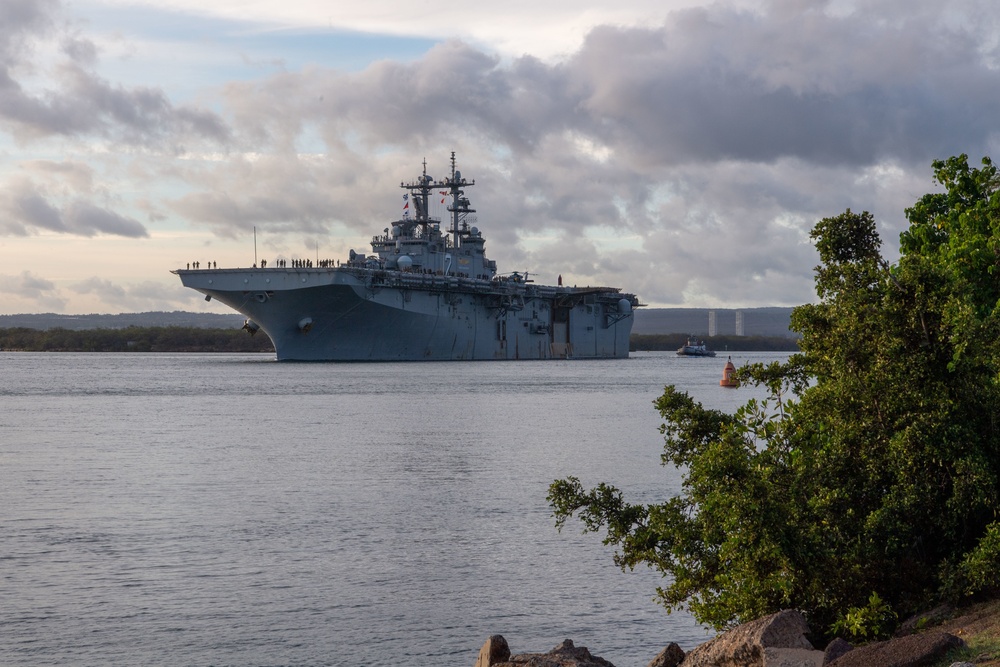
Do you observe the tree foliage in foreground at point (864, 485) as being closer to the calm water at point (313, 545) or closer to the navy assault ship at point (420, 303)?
the calm water at point (313, 545)

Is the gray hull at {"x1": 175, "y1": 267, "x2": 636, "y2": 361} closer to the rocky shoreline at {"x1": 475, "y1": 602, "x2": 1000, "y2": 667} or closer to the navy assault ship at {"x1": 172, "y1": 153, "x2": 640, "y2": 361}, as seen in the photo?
the navy assault ship at {"x1": 172, "y1": 153, "x2": 640, "y2": 361}

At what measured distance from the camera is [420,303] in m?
72.6

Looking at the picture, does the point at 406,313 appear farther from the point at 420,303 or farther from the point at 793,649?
the point at 793,649

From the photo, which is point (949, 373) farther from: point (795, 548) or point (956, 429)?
point (795, 548)

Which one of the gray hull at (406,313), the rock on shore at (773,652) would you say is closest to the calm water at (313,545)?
the rock on shore at (773,652)

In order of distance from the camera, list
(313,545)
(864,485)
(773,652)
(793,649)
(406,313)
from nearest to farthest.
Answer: (773,652)
(793,649)
(864,485)
(313,545)
(406,313)

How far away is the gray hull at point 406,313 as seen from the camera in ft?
208

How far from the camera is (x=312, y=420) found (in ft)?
113

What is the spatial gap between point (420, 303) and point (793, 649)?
215 ft

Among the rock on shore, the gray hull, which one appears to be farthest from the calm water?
the gray hull

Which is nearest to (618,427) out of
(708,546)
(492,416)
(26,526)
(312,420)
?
(492,416)

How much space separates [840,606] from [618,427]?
23.8 meters

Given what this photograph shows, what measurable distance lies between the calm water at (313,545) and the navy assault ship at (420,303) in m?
30.7

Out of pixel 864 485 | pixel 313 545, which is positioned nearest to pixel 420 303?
pixel 313 545
